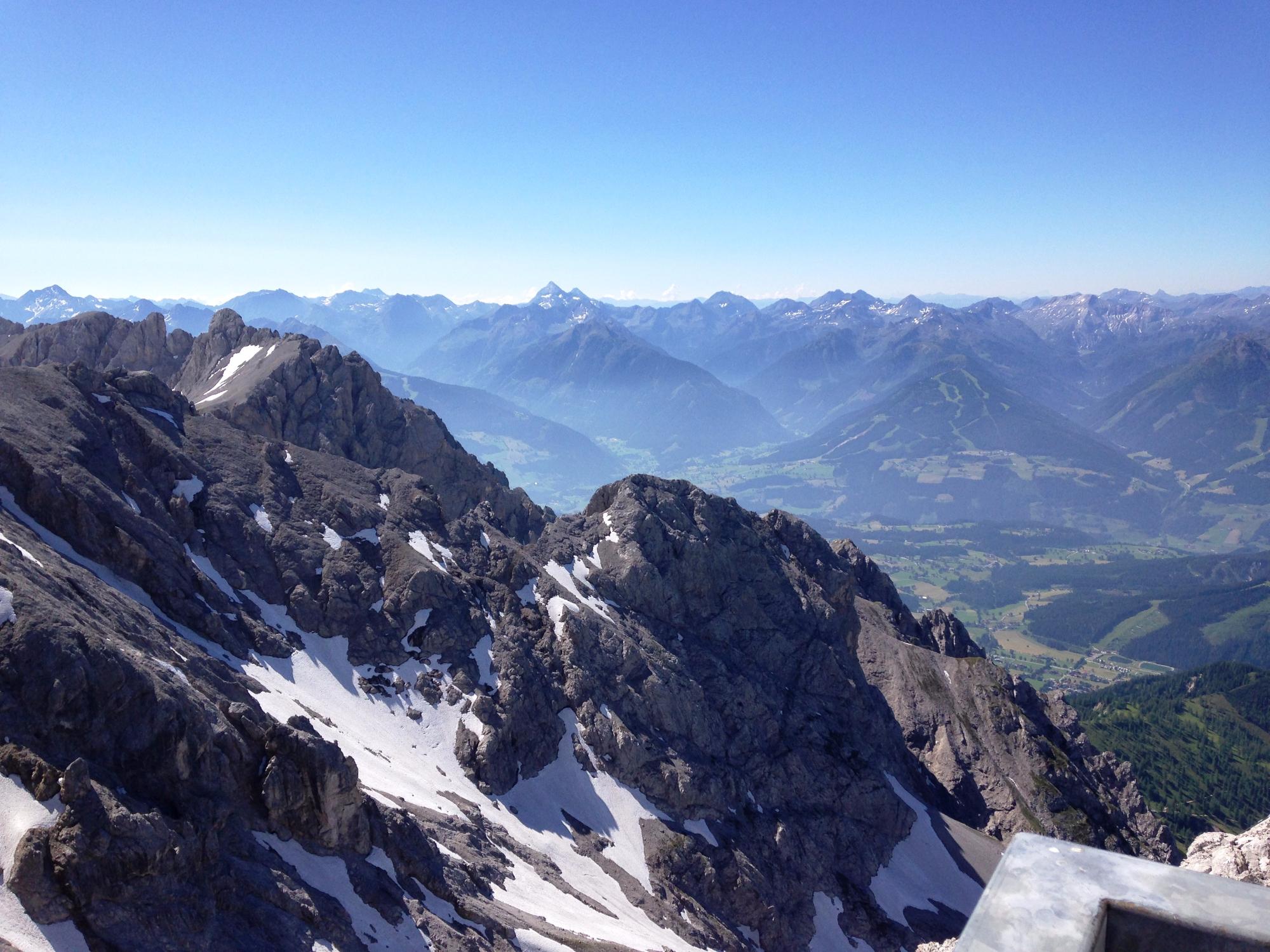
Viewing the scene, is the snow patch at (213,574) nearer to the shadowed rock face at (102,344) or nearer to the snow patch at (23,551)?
the snow patch at (23,551)

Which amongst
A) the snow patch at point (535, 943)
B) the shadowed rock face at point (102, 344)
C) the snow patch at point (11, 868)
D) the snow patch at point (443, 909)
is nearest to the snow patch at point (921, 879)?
the snow patch at point (535, 943)

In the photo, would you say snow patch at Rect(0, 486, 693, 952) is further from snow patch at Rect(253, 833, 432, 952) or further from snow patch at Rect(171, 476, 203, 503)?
snow patch at Rect(253, 833, 432, 952)

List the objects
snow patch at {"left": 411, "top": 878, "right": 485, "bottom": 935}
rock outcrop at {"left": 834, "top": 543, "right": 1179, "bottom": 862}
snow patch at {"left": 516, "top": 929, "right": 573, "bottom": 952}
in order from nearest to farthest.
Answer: snow patch at {"left": 411, "top": 878, "right": 485, "bottom": 935} → snow patch at {"left": 516, "top": 929, "right": 573, "bottom": 952} → rock outcrop at {"left": 834, "top": 543, "right": 1179, "bottom": 862}

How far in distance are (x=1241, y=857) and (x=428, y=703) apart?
71223 mm

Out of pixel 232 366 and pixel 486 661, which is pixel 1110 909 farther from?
pixel 232 366

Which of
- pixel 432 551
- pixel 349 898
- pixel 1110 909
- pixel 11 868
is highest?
pixel 1110 909

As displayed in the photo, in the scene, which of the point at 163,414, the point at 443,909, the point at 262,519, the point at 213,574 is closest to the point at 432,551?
the point at 262,519

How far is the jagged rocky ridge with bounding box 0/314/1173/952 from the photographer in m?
34.7

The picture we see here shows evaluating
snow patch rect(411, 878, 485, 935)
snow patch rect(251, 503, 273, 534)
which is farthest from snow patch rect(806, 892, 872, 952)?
snow patch rect(251, 503, 273, 534)

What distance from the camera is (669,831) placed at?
73750 mm

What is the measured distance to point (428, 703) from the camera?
7462 centimetres

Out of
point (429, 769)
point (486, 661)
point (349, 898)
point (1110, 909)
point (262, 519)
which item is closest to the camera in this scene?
point (1110, 909)

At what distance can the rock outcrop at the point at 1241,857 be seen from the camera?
11.3 metres

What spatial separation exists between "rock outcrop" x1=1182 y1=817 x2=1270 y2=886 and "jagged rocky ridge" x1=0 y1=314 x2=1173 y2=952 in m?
33.7
